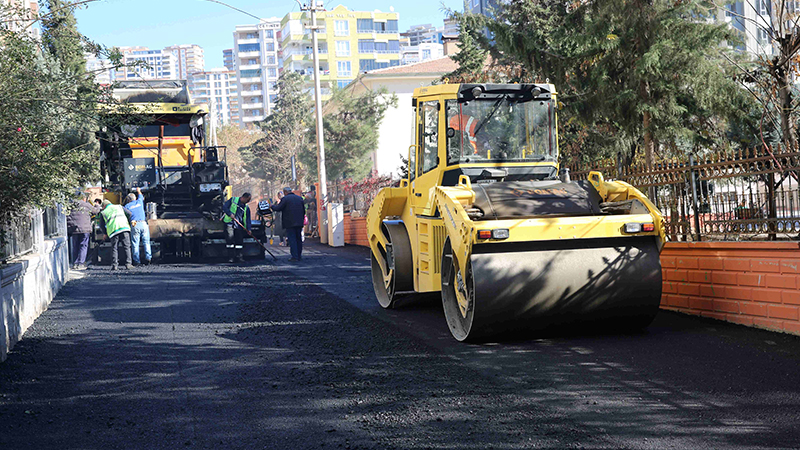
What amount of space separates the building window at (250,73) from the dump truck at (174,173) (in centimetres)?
13284

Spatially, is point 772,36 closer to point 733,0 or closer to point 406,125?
point 733,0

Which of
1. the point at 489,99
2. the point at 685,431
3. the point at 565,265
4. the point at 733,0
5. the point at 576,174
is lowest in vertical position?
the point at 685,431

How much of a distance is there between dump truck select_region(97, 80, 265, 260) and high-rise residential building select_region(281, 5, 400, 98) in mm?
82030

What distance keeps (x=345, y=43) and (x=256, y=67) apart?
1908 inches

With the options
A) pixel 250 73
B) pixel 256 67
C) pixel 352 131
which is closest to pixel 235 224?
pixel 352 131

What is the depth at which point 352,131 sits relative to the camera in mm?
44000

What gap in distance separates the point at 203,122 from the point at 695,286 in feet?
49.5

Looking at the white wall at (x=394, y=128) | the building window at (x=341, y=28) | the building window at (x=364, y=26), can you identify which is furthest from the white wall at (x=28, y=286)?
the building window at (x=364, y=26)

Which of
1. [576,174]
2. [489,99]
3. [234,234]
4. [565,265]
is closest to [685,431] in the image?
[565,265]

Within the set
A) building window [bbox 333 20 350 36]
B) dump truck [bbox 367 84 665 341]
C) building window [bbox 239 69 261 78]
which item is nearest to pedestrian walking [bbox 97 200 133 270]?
dump truck [bbox 367 84 665 341]

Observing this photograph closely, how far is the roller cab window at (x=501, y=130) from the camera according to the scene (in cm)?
923

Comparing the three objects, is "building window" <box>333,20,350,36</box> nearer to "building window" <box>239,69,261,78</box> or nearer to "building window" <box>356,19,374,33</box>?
"building window" <box>356,19,374,33</box>

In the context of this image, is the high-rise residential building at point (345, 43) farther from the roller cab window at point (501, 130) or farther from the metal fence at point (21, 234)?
the roller cab window at point (501, 130)

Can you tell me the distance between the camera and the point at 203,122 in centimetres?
2133
